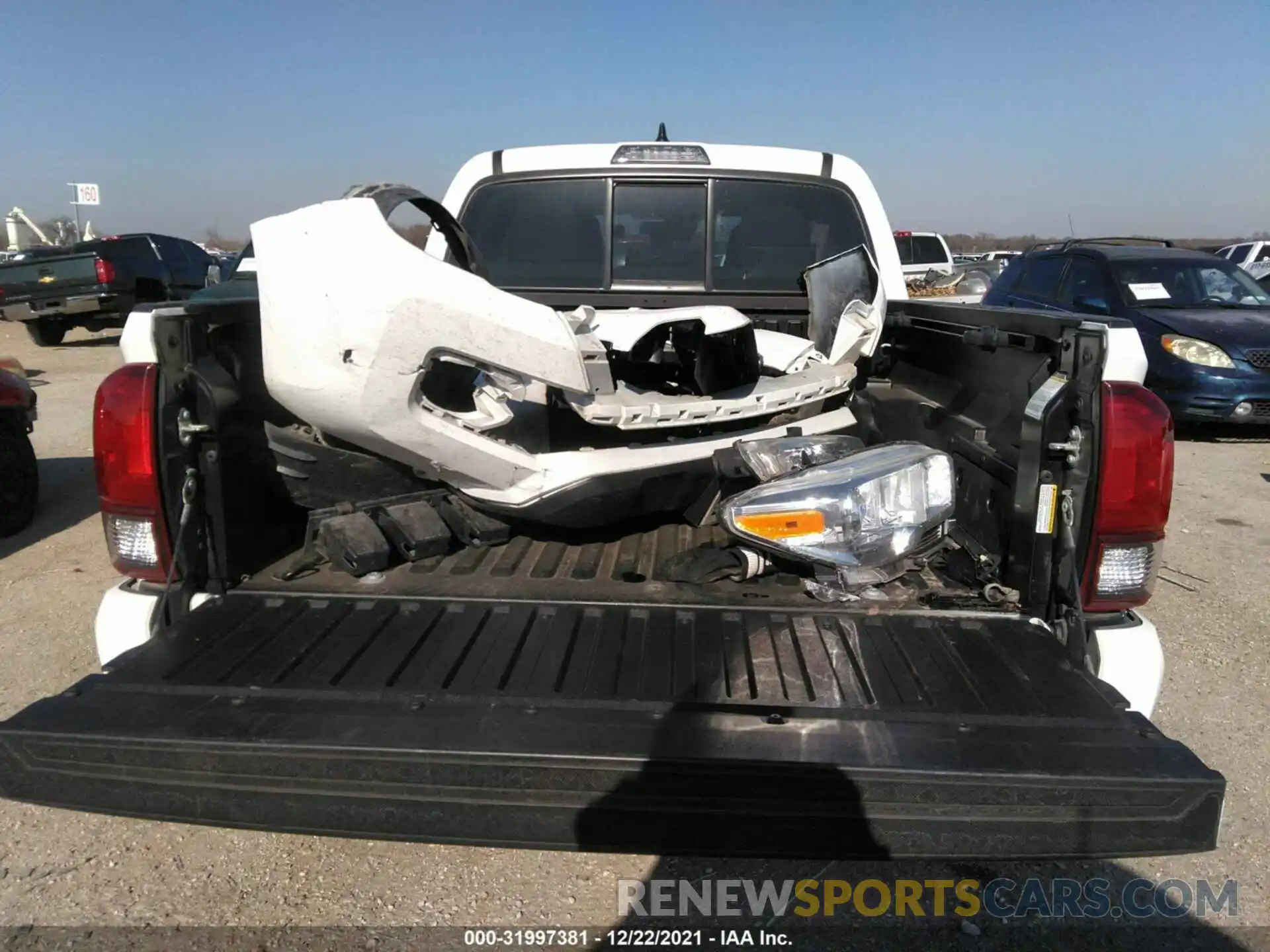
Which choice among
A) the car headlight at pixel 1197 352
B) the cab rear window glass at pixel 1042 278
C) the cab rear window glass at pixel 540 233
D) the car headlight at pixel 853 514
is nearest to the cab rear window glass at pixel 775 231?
the cab rear window glass at pixel 540 233

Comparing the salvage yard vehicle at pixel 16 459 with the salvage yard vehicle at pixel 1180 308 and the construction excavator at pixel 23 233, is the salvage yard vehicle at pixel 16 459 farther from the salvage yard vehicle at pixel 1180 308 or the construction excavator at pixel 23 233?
the construction excavator at pixel 23 233

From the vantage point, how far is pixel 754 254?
3.99 m

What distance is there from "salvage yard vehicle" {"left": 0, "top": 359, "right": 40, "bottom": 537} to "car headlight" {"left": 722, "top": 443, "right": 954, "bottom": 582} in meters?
5.69

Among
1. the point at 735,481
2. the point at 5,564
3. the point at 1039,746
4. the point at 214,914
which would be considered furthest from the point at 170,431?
the point at 5,564

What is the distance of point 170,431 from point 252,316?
565mm

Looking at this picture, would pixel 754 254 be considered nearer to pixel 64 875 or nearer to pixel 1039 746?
pixel 1039 746

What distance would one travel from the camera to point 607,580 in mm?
2570

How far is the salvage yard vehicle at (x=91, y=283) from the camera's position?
15.6 metres

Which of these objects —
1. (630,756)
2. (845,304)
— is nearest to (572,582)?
(630,756)

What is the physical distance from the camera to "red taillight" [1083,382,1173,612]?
2131mm

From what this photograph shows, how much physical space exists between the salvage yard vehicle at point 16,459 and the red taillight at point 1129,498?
6.56m

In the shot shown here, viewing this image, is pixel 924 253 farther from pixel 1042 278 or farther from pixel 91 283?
pixel 91 283

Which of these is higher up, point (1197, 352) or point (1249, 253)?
point (1249, 253)

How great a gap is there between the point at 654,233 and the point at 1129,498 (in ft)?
7.93
